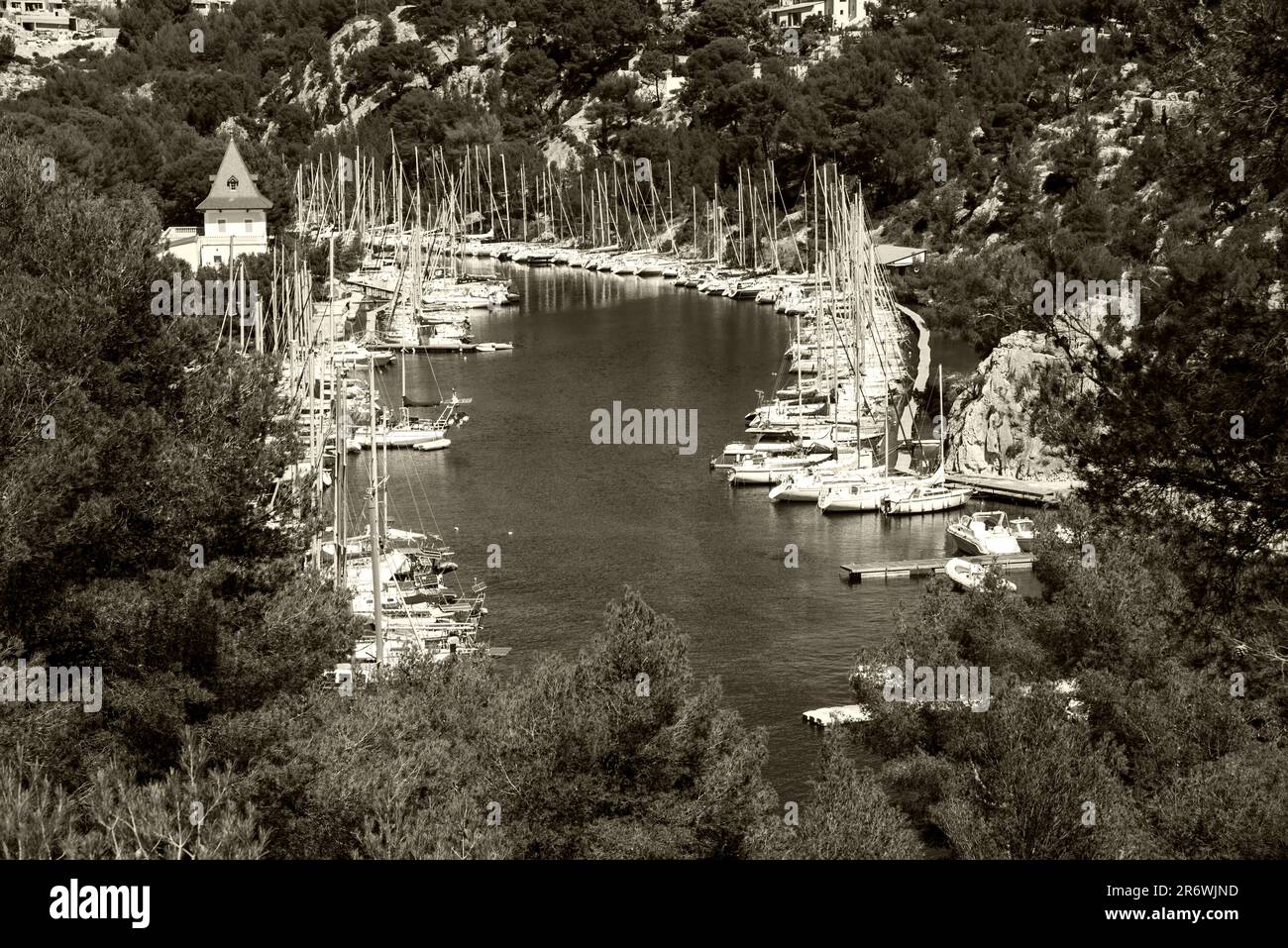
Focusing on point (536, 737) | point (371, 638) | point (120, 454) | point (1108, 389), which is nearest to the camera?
point (1108, 389)

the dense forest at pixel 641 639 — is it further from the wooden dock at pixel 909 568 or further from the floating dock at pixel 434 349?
the floating dock at pixel 434 349

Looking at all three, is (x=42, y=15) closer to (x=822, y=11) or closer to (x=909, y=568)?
(x=822, y=11)

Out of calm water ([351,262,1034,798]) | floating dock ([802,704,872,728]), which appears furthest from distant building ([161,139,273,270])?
floating dock ([802,704,872,728])

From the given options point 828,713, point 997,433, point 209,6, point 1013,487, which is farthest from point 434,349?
point 209,6

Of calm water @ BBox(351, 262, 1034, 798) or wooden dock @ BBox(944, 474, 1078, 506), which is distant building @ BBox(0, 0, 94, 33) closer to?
calm water @ BBox(351, 262, 1034, 798)

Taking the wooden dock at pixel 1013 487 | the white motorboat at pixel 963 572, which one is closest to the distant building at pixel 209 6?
the wooden dock at pixel 1013 487
